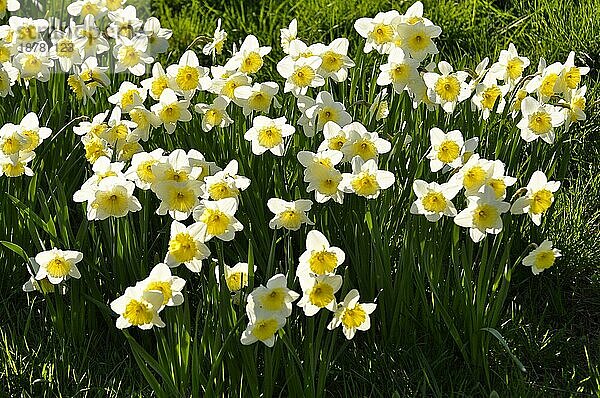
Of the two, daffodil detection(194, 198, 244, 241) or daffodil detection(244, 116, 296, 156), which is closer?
daffodil detection(194, 198, 244, 241)

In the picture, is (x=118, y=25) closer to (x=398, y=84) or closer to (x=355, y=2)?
(x=398, y=84)

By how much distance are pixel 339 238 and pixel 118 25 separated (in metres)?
1.15

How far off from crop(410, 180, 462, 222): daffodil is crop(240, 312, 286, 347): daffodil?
0.43m

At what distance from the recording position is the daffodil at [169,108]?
2.34 metres

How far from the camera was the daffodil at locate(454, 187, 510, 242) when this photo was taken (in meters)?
1.92

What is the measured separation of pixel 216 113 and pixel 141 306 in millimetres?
794

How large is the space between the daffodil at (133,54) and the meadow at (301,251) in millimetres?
105

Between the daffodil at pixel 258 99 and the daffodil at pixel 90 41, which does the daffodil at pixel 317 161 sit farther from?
the daffodil at pixel 90 41

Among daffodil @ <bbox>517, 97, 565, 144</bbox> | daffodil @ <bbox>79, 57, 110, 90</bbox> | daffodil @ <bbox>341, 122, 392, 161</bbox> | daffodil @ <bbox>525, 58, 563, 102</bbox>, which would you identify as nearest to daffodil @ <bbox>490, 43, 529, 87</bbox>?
daffodil @ <bbox>525, 58, 563, 102</bbox>

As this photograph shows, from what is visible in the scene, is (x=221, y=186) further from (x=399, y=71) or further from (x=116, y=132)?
(x=399, y=71)

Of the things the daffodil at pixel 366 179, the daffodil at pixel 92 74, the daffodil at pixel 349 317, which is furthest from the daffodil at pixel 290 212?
the daffodil at pixel 92 74

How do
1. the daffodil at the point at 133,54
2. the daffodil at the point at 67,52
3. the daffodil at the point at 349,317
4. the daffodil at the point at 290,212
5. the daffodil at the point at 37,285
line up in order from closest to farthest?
the daffodil at the point at 349,317
the daffodil at the point at 290,212
the daffodil at the point at 37,285
the daffodil at the point at 133,54
the daffodil at the point at 67,52

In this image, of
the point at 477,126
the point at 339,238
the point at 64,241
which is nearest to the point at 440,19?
the point at 477,126

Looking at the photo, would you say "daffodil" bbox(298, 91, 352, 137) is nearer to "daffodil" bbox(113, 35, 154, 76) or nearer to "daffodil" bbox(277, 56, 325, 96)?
"daffodil" bbox(277, 56, 325, 96)
